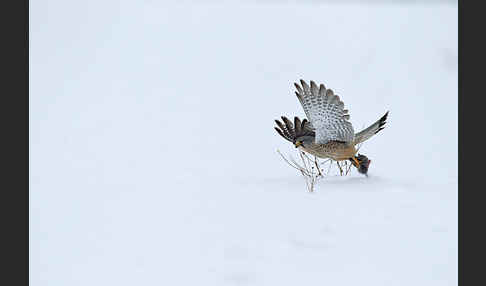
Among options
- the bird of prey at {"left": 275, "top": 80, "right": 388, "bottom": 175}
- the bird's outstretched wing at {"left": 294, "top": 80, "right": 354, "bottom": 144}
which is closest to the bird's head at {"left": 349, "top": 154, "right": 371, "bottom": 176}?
the bird of prey at {"left": 275, "top": 80, "right": 388, "bottom": 175}

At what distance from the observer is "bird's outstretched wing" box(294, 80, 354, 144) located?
92.7 inches

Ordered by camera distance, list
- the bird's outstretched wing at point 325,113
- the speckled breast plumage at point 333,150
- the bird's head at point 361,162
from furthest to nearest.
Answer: the bird's head at point 361,162 → the speckled breast plumage at point 333,150 → the bird's outstretched wing at point 325,113

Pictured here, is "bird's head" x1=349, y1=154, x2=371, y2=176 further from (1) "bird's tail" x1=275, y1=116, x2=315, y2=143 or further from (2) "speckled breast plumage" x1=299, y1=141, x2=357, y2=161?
(1) "bird's tail" x1=275, y1=116, x2=315, y2=143

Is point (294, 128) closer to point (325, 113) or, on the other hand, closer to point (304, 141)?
point (304, 141)

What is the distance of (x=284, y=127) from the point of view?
103 inches

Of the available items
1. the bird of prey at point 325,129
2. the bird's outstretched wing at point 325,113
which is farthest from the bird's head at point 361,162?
the bird's outstretched wing at point 325,113

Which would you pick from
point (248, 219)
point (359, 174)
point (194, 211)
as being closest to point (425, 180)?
point (359, 174)

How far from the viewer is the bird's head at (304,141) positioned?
2.55 metres

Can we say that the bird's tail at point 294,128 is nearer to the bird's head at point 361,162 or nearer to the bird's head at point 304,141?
the bird's head at point 304,141

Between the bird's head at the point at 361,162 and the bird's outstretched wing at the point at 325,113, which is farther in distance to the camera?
the bird's head at the point at 361,162

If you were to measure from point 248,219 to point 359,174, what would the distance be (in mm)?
818

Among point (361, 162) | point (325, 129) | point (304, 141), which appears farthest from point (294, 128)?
point (361, 162)

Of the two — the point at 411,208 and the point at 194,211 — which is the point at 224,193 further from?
the point at 411,208

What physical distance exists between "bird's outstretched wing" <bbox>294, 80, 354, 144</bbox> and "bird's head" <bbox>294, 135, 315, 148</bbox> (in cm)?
6
